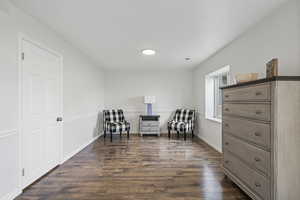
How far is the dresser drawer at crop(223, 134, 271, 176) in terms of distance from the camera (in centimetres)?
179

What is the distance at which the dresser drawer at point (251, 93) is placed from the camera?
178 centimetres

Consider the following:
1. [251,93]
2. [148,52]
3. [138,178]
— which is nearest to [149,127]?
[148,52]

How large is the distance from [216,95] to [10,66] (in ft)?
14.9

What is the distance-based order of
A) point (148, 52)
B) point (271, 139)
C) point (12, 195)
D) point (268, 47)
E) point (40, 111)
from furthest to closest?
point (148, 52)
point (40, 111)
point (268, 47)
point (12, 195)
point (271, 139)

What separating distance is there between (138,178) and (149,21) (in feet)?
7.46

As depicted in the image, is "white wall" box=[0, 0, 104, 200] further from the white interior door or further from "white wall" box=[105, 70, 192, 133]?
"white wall" box=[105, 70, 192, 133]

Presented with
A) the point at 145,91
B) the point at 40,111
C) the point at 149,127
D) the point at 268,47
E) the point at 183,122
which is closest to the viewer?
the point at 268,47

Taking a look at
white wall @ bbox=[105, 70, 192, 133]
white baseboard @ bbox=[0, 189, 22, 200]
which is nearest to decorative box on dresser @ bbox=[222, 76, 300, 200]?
white baseboard @ bbox=[0, 189, 22, 200]

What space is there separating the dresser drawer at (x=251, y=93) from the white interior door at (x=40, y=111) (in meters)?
2.73

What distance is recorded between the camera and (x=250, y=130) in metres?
2.04

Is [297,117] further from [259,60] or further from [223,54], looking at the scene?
[223,54]

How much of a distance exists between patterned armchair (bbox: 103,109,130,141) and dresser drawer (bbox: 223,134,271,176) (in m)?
3.44

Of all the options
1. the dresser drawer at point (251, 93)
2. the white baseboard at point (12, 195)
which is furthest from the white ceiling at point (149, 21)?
the white baseboard at point (12, 195)

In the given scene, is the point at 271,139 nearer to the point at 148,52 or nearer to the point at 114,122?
the point at 148,52
